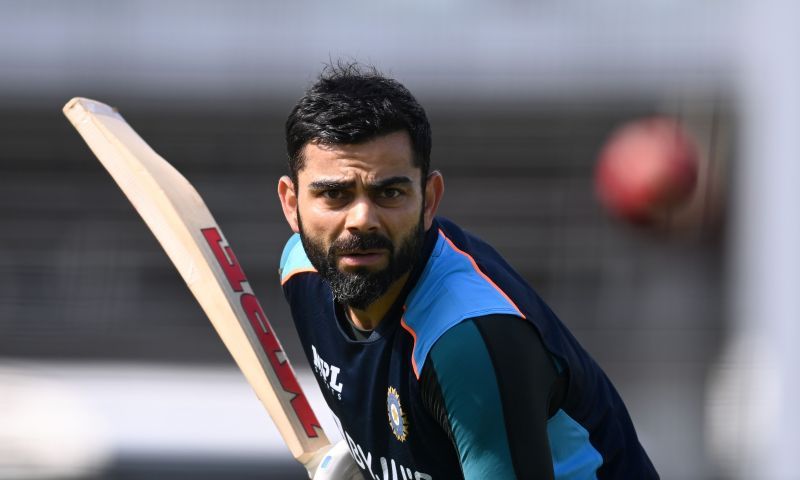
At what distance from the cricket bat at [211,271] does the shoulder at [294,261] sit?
0.36 ft

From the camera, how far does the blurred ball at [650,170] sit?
572 cm

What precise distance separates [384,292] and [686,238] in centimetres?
446

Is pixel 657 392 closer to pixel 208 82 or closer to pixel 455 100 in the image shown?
pixel 455 100

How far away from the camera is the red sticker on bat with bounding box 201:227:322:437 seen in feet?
7.09

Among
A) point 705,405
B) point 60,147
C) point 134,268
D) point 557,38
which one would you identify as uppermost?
point 557,38

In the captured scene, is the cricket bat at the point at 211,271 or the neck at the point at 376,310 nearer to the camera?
the neck at the point at 376,310

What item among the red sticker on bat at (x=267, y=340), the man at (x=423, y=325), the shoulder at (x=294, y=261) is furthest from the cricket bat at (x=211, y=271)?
the man at (x=423, y=325)

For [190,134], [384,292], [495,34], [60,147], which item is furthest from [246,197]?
[384,292]

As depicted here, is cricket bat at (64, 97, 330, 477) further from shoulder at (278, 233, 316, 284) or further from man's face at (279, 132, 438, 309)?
man's face at (279, 132, 438, 309)

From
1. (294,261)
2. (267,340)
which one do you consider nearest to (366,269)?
(294,261)

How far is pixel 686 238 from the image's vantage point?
19.4ft

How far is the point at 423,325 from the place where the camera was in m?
1.60

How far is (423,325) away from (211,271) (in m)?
0.67

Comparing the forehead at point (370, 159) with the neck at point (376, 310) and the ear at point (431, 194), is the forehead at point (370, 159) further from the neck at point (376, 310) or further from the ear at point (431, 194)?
the neck at point (376, 310)
